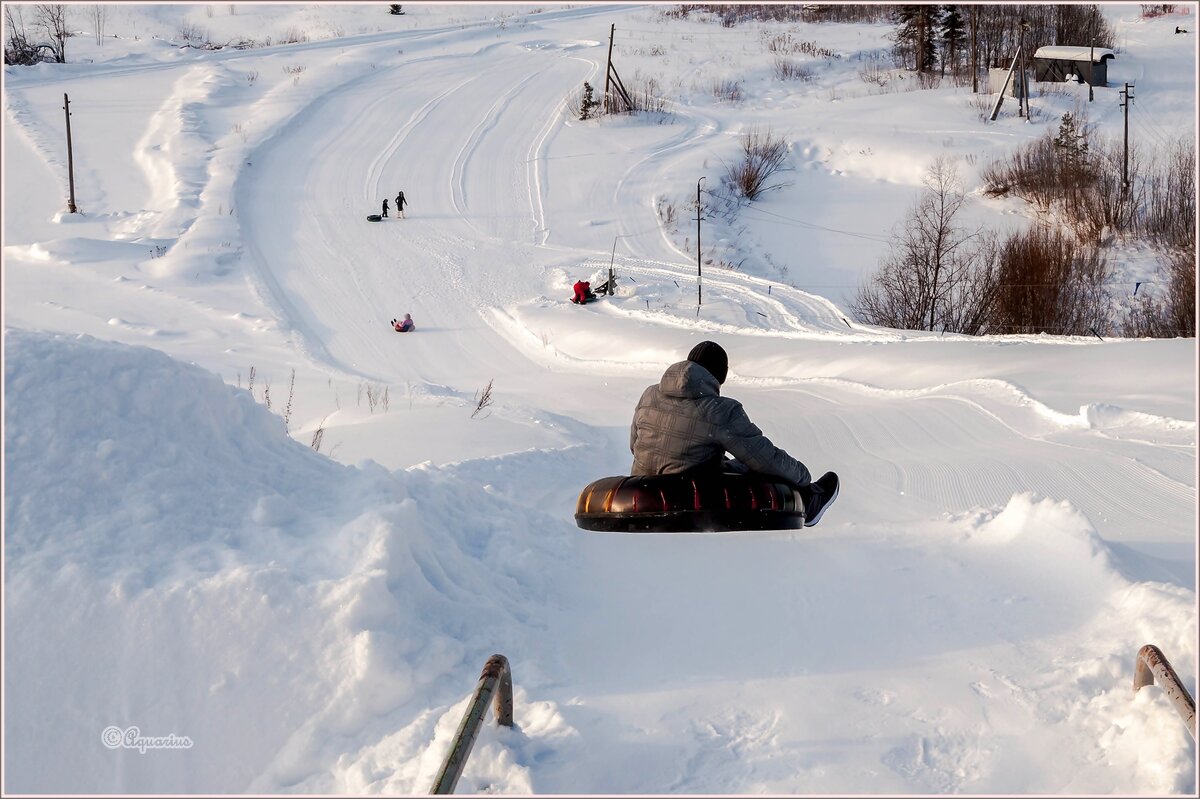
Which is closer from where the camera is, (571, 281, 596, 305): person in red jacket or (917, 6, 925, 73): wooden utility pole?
(571, 281, 596, 305): person in red jacket

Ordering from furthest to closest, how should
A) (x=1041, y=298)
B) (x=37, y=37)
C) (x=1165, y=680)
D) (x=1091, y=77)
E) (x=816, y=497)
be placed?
(x=37, y=37) < (x=1091, y=77) < (x=1041, y=298) < (x=816, y=497) < (x=1165, y=680)

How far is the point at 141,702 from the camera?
16.8 ft

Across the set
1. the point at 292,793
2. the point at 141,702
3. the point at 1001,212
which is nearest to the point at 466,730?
the point at 292,793

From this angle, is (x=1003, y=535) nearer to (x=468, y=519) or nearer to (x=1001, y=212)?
(x=468, y=519)

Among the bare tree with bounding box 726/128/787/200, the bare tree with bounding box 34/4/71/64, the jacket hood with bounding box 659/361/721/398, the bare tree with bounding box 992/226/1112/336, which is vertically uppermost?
the bare tree with bounding box 34/4/71/64

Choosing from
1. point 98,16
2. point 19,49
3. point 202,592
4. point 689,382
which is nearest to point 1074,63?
point 19,49

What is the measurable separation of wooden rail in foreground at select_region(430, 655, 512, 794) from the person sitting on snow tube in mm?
2672

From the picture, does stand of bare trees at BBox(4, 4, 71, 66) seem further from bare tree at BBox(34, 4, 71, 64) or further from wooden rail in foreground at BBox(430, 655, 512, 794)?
wooden rail in foreground at BBox(430, 655, 512, 794)

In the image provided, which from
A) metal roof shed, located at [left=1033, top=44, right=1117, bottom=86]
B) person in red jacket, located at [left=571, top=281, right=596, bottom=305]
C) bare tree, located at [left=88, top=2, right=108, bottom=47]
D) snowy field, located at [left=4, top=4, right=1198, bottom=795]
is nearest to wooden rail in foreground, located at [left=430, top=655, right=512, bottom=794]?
snowy field, located at [left=4, top=4, right=1198, bottom=795]

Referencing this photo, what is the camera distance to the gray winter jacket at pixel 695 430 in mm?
7035

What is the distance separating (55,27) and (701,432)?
49.8m

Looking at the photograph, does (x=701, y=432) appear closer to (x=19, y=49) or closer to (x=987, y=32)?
(x=19, y=49)

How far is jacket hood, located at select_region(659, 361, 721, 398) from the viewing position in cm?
704

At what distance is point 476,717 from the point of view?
429cm
